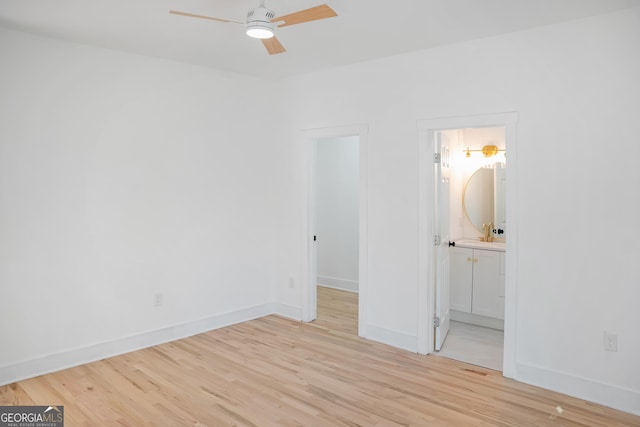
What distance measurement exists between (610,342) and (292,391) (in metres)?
2.21

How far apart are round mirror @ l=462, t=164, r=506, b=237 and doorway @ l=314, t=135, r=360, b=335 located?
1737mm

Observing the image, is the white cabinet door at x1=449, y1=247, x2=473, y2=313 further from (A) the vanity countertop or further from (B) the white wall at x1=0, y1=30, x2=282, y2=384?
(B) the white wall at x1=0, y1=30, x2=282, y2=384

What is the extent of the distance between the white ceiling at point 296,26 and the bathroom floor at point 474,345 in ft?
8.71

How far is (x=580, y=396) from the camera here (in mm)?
3090

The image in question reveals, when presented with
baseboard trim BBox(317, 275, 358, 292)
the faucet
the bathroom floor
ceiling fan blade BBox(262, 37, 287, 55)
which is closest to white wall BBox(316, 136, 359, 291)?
baseboard trim BBox(317, 275, 358, 292)

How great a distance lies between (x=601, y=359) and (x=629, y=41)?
2126 mm

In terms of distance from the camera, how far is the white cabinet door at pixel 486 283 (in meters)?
4.59

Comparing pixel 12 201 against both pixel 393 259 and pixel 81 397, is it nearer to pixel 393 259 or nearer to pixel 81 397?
pixel 81 397

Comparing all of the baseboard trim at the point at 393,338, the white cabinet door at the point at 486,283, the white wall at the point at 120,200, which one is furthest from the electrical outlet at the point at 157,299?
the white cabinet door at the point at 486,283

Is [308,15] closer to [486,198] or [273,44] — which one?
[273,44]

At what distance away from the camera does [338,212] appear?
21.5 feet

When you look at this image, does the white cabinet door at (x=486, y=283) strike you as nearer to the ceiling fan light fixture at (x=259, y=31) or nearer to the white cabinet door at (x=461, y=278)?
the white cabinet door at (x=461, y=278)

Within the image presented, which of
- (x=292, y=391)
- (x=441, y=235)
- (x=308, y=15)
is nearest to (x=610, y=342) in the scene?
(x=441, y=235)

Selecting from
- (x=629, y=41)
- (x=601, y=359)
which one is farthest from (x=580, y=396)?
(x=629, y=41)
